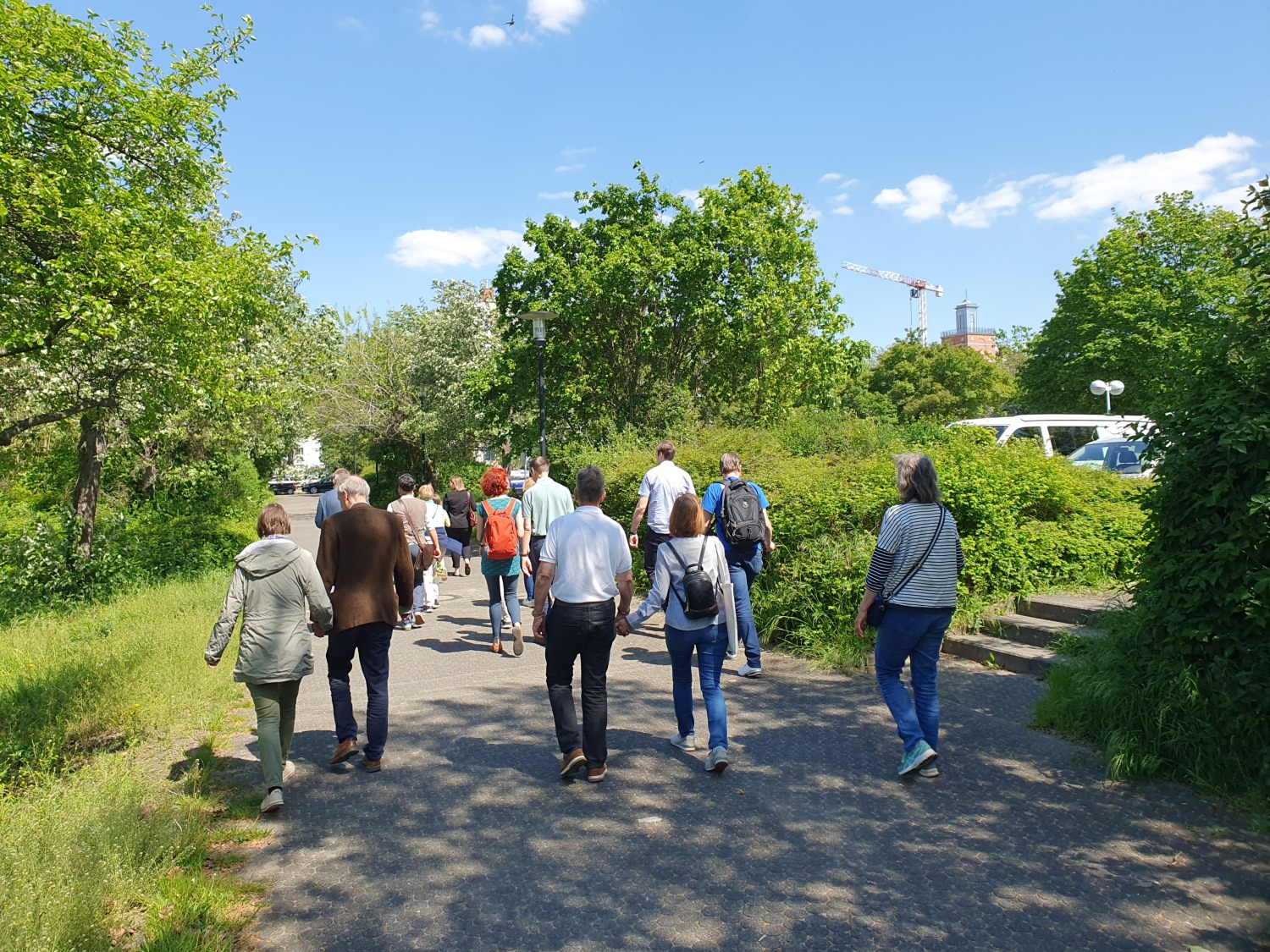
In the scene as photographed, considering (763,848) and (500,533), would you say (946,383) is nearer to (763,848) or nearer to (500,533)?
(500,533)

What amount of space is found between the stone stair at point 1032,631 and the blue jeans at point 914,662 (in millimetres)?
2024

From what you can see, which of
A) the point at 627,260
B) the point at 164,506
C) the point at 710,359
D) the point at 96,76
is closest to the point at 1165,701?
the point at 96,76

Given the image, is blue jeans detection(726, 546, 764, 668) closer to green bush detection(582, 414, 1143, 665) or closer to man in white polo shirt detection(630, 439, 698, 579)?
green bush detection(582, 414, 1143, 665)

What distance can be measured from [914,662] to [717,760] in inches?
51.2

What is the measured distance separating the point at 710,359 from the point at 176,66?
13.4 metres

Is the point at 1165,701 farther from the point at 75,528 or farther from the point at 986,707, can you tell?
the point at 75,528

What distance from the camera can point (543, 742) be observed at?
19.5 feet

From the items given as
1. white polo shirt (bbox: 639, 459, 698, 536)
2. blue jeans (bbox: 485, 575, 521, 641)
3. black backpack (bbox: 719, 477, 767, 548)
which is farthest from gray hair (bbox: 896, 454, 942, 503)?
blue jeans (bbox: 485, 575, 521, 641)

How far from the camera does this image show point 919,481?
204 inches

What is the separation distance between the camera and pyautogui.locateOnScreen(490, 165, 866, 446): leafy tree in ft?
67.7

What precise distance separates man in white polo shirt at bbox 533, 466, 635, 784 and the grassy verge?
5.78 feet

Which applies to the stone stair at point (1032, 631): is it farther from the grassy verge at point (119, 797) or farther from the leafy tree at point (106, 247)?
the leafy tree at point (106, 247)

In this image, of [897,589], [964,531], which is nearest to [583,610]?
[897,589]

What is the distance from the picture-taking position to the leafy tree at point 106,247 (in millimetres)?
9508
